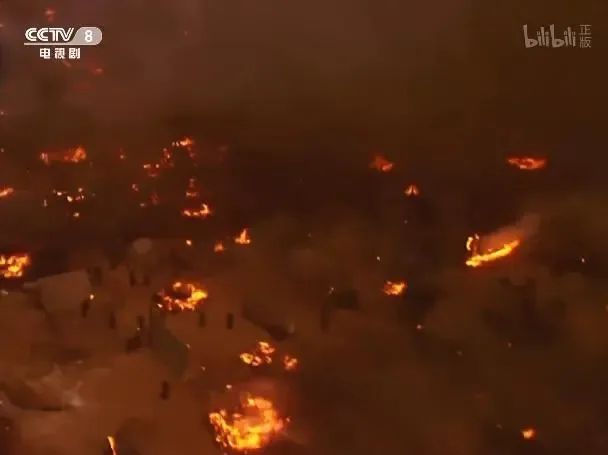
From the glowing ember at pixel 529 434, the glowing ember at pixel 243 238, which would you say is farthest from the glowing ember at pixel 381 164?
the glowing ember at pixel 529 434

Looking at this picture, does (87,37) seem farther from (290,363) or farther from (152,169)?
(290,363)

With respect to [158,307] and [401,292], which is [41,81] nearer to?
[158,307]

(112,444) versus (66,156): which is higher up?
(66,156)

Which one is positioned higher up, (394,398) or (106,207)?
(106,207)

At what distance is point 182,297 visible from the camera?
62 centimetres

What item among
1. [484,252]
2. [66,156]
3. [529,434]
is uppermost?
[66,156]

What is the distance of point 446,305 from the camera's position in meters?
0.62

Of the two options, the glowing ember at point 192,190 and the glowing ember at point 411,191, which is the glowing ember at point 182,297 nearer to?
the glowing ember at point 192,190

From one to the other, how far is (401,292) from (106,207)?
250 mm

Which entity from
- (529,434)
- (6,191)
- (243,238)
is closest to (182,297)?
(243,238)

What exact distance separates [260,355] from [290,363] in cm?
2

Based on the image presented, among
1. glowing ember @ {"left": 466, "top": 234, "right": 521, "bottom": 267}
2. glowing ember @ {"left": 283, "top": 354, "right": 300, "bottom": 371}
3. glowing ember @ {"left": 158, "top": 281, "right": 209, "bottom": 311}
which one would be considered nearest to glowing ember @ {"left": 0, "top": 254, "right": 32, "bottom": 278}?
glowing ember @ {"left": 158, "top": 281, "right": 209, "bottom": 311}

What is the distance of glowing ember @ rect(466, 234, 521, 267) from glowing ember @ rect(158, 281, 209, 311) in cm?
21

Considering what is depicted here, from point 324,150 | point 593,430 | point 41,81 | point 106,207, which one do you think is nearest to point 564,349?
point 593,430
